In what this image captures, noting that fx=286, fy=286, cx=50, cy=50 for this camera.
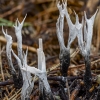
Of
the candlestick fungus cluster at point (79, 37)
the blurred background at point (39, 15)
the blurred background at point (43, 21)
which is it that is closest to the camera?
the candlestick fungus cluster at point (79, 37)

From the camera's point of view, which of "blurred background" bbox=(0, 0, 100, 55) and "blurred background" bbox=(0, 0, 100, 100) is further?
"blurred background" bbox=(0, 0, 100, 55)

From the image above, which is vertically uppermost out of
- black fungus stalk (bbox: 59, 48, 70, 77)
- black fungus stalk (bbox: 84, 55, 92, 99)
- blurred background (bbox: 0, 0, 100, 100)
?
blurred background (bbox: 0, 0, 100, 100)

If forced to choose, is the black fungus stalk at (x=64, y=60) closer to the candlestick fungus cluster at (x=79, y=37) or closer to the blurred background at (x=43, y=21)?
the candlestick fungus cluster at (x=79, y=37)

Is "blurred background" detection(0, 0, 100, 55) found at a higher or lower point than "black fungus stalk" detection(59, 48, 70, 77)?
higher

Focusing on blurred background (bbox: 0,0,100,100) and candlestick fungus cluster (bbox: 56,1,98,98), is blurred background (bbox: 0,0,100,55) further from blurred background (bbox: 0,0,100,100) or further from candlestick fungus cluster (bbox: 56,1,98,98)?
candlestick fungus cluster (bbox: 56,1,98,98)

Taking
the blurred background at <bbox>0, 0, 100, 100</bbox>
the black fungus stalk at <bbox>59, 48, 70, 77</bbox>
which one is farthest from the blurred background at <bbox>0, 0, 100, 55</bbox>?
the black fungus stalk at <bbox>59, 48, 70, 77</bbox>

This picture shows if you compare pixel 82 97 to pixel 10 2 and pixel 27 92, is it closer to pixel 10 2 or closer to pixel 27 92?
pixel 27 92

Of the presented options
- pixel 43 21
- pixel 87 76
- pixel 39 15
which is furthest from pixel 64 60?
pixel 39 15

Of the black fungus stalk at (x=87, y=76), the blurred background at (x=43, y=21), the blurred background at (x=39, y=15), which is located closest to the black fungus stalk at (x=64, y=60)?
the black fungus stalk at (x=87, y=76)

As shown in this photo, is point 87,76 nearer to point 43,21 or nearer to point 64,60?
point 64,60

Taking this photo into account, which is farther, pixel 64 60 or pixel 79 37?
pixel 64 60

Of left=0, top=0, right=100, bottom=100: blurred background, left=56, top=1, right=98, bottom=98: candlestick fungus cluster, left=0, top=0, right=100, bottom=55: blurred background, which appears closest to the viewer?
left=56, top=1, right=98, bottom=98: candlestick fungus cluster

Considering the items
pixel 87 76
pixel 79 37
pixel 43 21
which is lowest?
pixel 87 76
